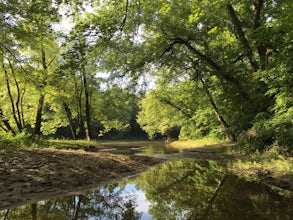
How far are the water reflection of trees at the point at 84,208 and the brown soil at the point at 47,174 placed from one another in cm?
55

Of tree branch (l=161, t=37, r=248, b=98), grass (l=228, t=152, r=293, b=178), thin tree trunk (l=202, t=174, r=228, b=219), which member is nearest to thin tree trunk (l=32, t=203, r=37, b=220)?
thin tree trunk (l=202, t=174, r=228, b=219)

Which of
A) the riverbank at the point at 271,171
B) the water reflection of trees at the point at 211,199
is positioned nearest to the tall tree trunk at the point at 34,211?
the water reflection of trees at the point at 211,199

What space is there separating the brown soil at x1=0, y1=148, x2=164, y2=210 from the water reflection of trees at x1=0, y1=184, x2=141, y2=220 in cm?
55

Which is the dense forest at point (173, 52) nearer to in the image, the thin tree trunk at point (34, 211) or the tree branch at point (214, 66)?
the tree branch at point (214, 66)

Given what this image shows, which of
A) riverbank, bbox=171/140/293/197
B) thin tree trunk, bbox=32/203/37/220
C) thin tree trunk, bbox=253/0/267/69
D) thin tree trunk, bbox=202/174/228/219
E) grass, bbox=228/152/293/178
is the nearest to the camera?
thin tree trunk, bbox=32/203/37/220

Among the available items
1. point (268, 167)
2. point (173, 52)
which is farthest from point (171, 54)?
point (268, 167)

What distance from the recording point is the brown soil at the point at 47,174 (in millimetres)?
7629

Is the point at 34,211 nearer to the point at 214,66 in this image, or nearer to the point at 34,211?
the point at 34,211

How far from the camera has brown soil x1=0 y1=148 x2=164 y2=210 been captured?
300 inches

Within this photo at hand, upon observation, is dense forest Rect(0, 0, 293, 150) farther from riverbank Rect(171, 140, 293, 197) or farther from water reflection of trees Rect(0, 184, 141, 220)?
water reflection of trees Rect(0, 184, 141, 220)

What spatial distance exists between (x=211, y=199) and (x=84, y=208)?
118 inches

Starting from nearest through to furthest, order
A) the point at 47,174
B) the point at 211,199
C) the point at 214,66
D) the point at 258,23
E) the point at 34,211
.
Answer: the point at 34,211 < the point at 211,199 < the point at 47,174 < the point at 258,23 < the point at 214,66

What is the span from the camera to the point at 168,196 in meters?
8.09

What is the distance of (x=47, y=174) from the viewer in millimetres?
9039
